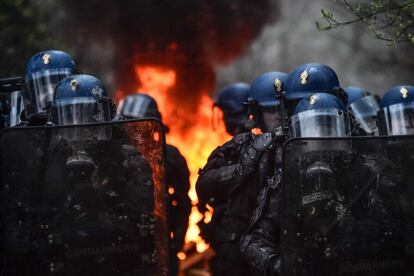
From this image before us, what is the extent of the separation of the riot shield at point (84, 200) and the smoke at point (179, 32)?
10935 mm

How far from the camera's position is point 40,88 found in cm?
578

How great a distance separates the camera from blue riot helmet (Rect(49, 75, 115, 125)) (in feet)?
15.7

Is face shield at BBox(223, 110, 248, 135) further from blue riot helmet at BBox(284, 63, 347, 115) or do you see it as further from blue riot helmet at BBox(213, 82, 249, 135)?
blue riot helmet at BBox(284, 63, 347, 115)

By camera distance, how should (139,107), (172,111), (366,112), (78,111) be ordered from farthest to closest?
(172,111) → (139,107) → (366,112) → (78,111)

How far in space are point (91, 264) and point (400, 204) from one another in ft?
6.05

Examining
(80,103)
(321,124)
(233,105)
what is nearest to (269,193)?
(321,124)

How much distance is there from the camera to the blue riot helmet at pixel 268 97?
628cm

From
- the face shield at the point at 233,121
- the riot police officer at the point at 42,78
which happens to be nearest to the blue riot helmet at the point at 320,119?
the riot police officer at the point at 42,78

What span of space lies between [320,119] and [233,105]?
4.12m

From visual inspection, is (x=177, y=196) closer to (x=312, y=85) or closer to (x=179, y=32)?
(x=312, y=85)

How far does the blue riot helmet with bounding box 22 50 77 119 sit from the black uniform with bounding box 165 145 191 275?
52.6 inches

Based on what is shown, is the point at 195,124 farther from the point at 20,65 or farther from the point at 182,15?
the point at 20,65

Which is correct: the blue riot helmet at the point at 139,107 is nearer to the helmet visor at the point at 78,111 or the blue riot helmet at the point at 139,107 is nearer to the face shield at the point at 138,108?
the face shield at the point at 138,108

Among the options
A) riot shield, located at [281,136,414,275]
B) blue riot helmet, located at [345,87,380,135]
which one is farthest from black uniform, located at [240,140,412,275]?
blue riot helmet, located at [345,87,380,135]
